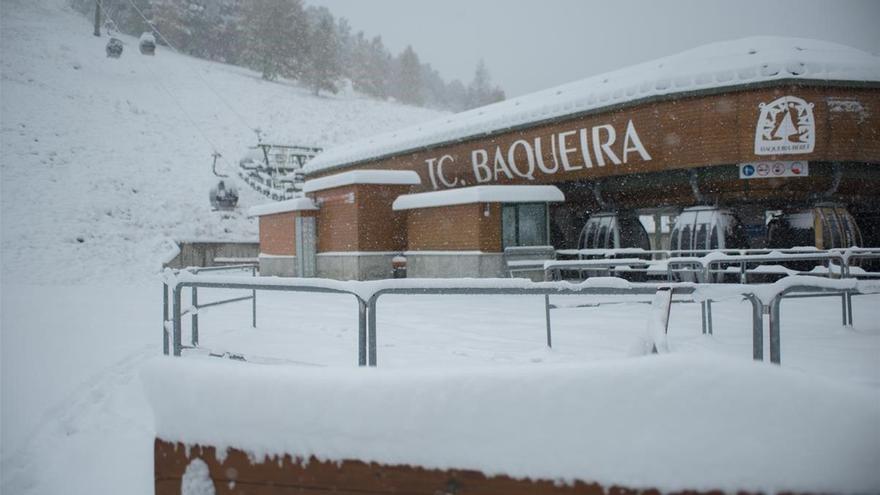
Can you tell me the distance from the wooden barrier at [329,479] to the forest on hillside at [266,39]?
200 feet

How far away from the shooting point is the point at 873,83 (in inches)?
503

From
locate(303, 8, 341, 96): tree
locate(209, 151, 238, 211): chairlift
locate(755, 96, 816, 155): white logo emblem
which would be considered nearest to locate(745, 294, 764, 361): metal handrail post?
locate(755, 96, 816, 155): white logo emblem

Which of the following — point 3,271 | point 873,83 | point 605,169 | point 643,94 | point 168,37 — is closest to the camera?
point 873,83

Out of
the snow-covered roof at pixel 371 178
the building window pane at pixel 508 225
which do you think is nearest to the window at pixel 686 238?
the building window pane at pixel 508 225

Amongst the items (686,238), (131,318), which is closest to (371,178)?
(131,318)

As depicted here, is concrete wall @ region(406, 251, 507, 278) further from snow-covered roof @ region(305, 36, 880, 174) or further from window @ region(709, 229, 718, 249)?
window @ region(709, 229, 718, 249)

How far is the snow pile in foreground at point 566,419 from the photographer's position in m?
1.31

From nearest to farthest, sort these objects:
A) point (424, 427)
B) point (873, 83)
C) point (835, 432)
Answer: point (835, 432), point (424, 427), point (873, 83)

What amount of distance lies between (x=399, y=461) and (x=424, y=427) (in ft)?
0.43

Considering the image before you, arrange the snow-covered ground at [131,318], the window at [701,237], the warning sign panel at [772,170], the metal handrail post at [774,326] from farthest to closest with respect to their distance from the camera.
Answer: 1. the window at [701,237]
2. the warning sign panel at [772,170]
3. the snow-covered ground at [131,318]
4. the metal handrail post at [774,326]

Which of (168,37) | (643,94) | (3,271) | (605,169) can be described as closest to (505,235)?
(605,169)

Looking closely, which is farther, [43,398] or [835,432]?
[43,398]

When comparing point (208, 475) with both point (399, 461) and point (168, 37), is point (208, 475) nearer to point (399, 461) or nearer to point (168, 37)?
point (399, 461)

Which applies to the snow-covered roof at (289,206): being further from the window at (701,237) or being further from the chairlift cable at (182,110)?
the chairlift cable at (182,110)
